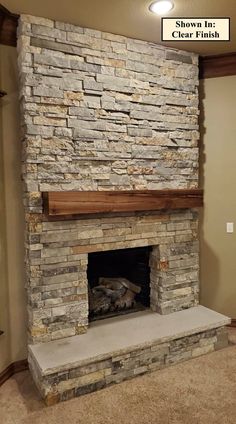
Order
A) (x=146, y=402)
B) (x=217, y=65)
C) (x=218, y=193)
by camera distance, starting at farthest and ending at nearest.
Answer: (x=218, y=193) → (x=217, y=65) → (x=146, y=402)

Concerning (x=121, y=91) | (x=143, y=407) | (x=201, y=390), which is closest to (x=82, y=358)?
(x=143, y=407)

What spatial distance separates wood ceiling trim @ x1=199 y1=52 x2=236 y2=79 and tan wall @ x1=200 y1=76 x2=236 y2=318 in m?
0.06

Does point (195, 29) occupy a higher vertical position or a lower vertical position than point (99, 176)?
higher

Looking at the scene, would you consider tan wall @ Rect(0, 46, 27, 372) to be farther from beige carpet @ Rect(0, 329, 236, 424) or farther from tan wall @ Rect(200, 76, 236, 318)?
tan wall @ Rect(200, 76, 236, 318)

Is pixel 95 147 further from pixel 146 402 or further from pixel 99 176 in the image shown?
pixel 146 402

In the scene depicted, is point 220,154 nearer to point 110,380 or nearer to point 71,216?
point 71,216

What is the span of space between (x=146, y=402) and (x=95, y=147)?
6.19 ft

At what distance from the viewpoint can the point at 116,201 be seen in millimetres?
2605

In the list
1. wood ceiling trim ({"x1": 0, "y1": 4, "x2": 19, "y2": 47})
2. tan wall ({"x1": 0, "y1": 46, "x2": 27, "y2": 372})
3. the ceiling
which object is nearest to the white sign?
the ceiling

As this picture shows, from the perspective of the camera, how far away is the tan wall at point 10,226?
2.51 metres

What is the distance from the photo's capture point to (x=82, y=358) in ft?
7.48

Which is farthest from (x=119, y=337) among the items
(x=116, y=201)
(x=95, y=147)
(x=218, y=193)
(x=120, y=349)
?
(x=218, y=193)

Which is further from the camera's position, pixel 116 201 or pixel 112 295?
→ pixel 112 295

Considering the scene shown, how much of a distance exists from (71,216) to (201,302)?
1.81m
